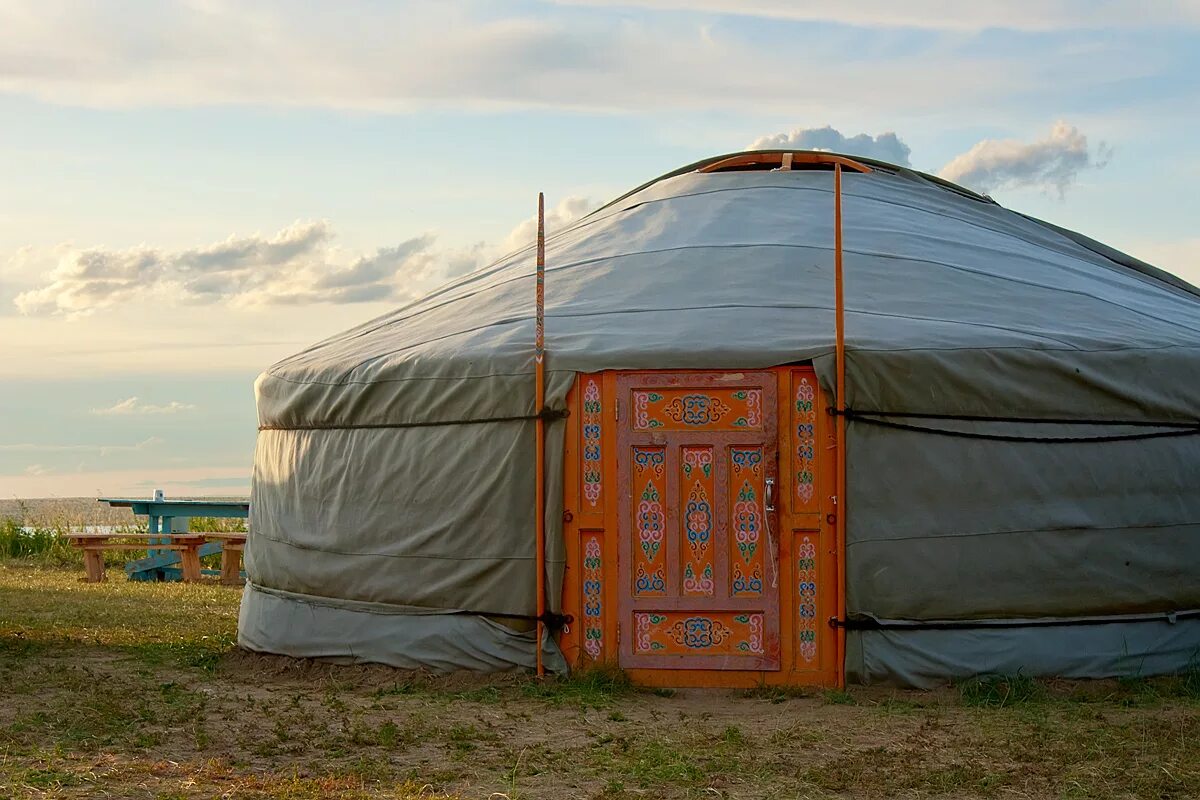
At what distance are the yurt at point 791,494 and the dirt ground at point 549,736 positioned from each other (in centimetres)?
18

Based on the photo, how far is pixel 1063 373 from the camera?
18.0ft

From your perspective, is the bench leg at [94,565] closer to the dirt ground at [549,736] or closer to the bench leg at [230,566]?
the bench leg at [230,566]

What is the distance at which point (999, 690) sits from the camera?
5359 millimetres

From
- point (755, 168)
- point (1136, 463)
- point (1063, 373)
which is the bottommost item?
point (1136, 463)

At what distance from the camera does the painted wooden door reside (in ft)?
18.0

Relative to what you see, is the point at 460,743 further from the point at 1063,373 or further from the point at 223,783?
the point at 1063,373

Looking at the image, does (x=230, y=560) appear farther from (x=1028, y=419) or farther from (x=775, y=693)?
(x=1028, y=419)

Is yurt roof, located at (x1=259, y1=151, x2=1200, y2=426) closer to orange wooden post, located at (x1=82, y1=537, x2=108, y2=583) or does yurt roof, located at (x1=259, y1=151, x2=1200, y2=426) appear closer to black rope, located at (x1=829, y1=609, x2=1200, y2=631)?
black rope, located at (x1=829, y1=609, x2=1200, y2=631)

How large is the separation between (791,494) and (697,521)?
370 mm

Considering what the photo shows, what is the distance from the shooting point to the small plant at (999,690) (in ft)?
17.3

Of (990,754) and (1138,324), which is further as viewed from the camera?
(1138,324)

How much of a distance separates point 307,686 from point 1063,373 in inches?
125

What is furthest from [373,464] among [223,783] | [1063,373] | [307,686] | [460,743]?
[1063,373]

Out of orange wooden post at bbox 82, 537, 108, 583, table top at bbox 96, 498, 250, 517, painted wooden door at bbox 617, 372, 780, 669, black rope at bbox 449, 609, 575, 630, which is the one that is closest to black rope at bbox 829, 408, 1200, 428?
painted wooden door at bbox 617, 372, 780, 669
